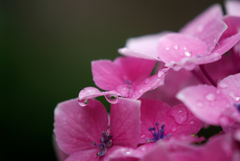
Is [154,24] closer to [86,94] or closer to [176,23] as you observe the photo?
[176,23]

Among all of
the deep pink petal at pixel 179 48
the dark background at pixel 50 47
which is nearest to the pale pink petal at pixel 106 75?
the deep pink petal at pixel 179 48

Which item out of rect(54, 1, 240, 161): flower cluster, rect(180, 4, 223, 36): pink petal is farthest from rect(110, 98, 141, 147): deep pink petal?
rect(180, 4, 223, 36): pink petal

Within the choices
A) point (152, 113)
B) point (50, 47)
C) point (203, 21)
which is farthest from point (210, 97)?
point (50, 47)

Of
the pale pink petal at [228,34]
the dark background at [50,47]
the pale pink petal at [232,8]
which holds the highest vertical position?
the pale pink petal at [232,8]

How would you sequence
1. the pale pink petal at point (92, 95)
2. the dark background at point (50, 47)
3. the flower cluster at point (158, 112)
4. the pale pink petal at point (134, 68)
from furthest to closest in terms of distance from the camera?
1. the dark background at point (50, 47)
2. the pale pink petal at point (134, 68)
3. the pale pink petal at point (92, 95)
4. the flower cluster at point (158, 112)

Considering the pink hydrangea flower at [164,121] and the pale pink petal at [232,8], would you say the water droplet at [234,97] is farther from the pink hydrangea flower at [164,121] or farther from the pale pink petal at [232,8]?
the pale pink petal at [232,8]

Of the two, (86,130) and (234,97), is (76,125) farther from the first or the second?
(234,97)
